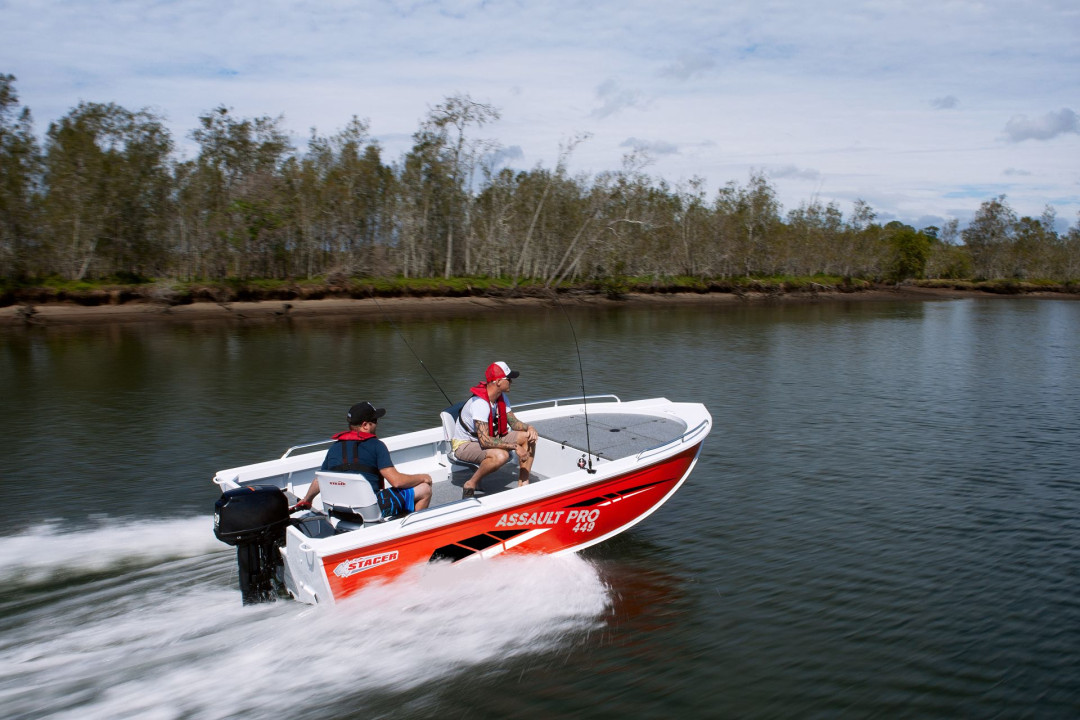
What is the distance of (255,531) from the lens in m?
5.03

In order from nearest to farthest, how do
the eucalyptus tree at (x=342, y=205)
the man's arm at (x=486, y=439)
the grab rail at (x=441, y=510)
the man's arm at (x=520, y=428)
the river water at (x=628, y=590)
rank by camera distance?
the river water at (x=628, y=590)
the grab rail at (x=441, y=510)
the man's arm at (x=486, y=439)
the man's arm at (x=520, y=428)
the eucalyptus tree at (x=342, y=205)

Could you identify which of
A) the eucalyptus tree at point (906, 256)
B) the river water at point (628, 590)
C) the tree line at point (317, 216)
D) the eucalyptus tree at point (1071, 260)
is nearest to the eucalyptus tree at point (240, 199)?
the tree line at point (317, 216)

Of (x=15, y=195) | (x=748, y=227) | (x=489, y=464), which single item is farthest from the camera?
(x=748, y=227)

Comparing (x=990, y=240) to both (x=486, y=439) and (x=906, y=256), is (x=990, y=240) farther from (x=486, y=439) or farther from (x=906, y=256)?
(x=486, y=439)

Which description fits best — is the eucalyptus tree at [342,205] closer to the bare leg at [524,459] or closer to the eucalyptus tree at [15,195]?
the eucalyptus tree at [15,195]

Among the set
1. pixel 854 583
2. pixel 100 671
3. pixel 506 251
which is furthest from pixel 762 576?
pixel 506 251

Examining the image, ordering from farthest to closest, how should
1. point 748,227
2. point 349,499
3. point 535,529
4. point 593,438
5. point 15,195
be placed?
point 748,227 → point 15,195 → point 593,438 → point 535,529 → point 349,499

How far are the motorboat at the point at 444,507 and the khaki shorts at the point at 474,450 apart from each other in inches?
9.5

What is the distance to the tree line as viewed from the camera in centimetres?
3347

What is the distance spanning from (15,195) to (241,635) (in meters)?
33.7

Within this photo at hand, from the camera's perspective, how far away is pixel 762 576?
21.7 ft

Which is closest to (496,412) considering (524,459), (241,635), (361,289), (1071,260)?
(524,459)

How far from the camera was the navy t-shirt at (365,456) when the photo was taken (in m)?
5.36

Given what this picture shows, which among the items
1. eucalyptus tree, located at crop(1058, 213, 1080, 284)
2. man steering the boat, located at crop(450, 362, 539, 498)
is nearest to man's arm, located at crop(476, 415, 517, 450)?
→ man steering the boat, located at crop(450, 362, 539, 498)
